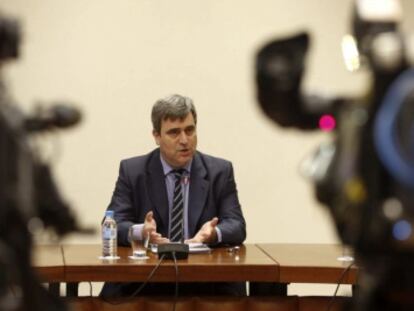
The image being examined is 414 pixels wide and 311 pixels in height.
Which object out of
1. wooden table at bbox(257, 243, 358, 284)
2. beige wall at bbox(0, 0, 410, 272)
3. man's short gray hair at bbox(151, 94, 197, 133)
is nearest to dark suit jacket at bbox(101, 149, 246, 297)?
man's short gray hair at bbox(151, 94, 197, 133)

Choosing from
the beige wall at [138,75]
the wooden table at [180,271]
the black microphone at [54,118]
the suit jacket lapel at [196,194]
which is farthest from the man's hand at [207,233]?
the black microphone at [54,118]

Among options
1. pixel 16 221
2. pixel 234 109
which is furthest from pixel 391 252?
pixel 234 109

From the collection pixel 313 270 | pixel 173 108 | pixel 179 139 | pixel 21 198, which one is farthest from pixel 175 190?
pixel 21 198

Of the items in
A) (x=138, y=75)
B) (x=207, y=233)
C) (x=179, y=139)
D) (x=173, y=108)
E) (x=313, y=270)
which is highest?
(x=138, y=75)

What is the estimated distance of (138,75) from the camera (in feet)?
21.1

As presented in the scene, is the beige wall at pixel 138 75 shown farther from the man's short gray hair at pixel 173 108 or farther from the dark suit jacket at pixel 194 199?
the man's short gray hair at pixel 173 108

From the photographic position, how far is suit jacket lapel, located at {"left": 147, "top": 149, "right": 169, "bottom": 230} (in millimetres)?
4832

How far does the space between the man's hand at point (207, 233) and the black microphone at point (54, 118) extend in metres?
2.62

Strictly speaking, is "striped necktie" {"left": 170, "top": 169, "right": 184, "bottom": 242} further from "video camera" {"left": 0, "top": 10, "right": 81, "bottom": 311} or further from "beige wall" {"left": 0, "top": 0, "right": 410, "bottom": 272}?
"video camera" {"left": 0, "top": 10, "right": 81, "bottom": 311}

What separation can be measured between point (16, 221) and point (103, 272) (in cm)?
252

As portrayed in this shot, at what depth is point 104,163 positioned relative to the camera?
644cm

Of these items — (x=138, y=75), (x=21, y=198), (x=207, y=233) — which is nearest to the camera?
(x=21, y=198)

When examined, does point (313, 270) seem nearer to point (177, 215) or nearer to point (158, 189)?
point (177, 215)

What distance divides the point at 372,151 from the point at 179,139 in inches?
121
